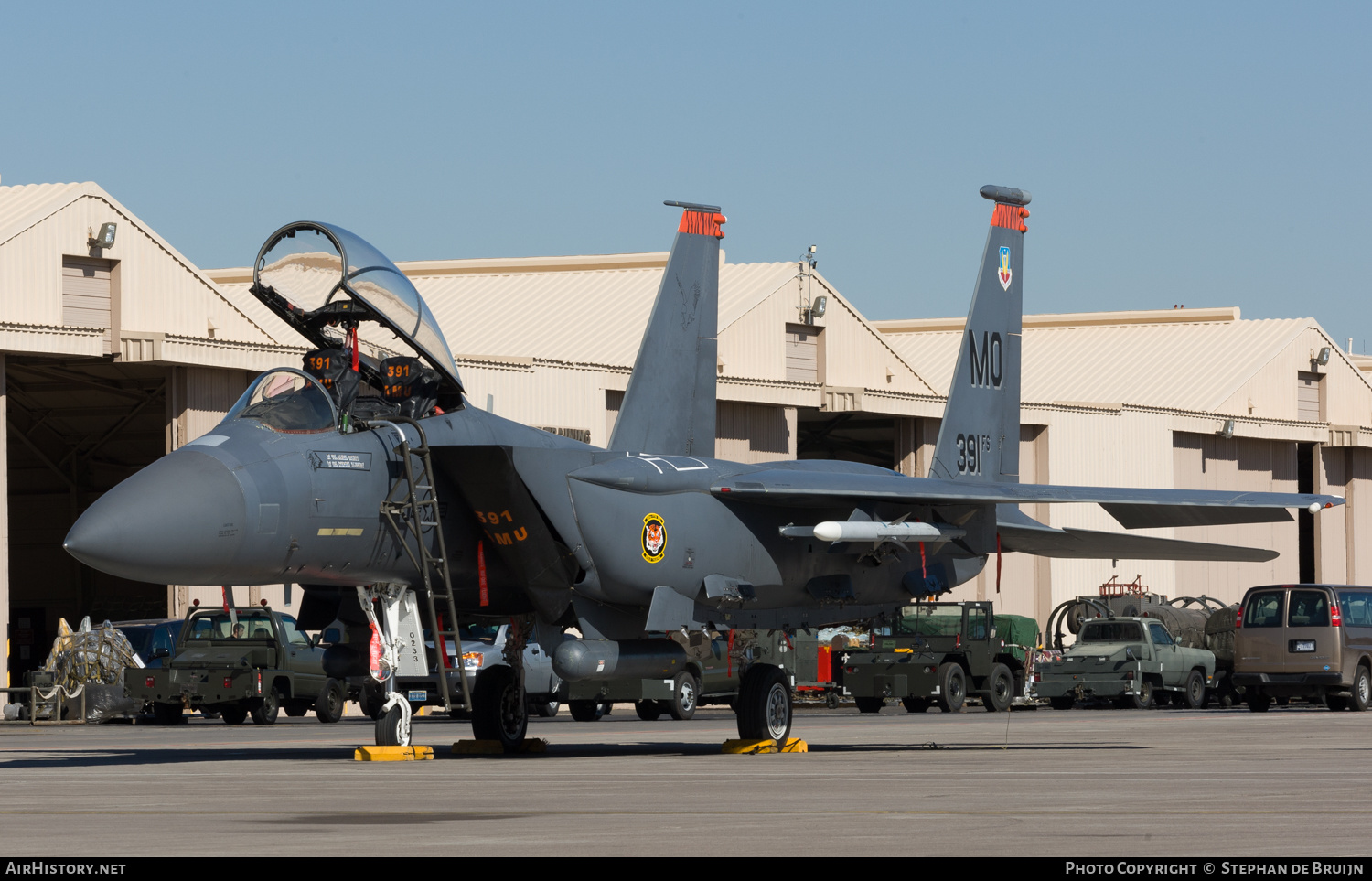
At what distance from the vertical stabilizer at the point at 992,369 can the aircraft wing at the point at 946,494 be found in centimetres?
291

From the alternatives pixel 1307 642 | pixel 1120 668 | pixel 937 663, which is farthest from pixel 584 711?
pixel 1307 642

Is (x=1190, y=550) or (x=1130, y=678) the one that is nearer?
(x=1190, y=550)

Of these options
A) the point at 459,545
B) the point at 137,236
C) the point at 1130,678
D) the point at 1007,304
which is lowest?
the point at 1130,678

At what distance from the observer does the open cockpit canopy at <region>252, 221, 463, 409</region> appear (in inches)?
590

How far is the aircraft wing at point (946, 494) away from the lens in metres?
16.6

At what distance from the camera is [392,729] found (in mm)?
15547

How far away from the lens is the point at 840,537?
16.5 m

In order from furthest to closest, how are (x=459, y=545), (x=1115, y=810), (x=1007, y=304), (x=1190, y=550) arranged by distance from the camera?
(x=1007, y=304) < (x=1190, y=550) < (x=459, y=545) < (x=1115, y=810)

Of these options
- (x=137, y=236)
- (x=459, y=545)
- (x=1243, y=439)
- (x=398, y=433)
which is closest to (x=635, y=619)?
(x=459, y=545)

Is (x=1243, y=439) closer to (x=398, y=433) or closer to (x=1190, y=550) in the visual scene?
(x=1190, y=550)

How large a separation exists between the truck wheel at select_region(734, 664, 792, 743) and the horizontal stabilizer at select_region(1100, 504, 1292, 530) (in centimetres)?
358

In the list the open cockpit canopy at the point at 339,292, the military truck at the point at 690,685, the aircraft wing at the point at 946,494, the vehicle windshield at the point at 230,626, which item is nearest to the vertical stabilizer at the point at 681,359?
the aircraft wing at the point at 946,494

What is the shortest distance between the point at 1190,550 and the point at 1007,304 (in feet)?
12.1

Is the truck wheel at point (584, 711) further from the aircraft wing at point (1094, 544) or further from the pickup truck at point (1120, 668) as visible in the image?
the aircraft wing at point (1094, 544)
